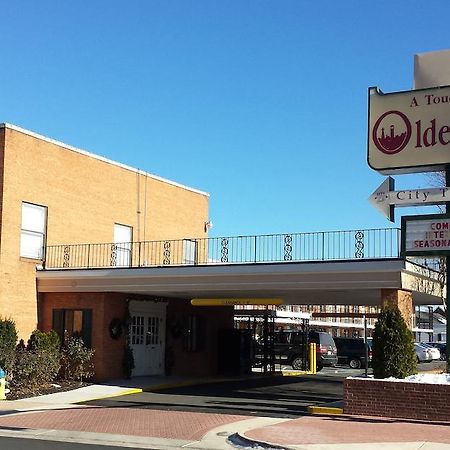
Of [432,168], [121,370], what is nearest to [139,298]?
[121,370]

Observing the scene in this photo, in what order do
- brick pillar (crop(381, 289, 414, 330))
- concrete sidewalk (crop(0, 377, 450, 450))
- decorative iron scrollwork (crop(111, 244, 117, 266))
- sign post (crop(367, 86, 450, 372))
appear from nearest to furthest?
concrete sidewalk (crop(0, 377, 450, 450)) < sign post (crop(367, 86, 450, 372)) < brick pillar (crop(381, 289, 414, 330)) < decorative iron scrollwork (crop(111, 244, 117, 266))

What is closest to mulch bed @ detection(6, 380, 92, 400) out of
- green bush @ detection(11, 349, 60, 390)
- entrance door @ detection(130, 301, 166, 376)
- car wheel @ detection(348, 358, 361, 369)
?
green bush @ detection(11, 349, 60, 390)

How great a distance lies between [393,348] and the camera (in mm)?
17359

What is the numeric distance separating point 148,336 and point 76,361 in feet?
12.3

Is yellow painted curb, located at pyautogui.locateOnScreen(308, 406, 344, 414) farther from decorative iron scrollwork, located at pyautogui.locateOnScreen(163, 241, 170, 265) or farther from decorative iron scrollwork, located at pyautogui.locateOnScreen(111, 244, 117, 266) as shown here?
decorative iron scrollwork, located at pyautogui.locateOnScreen(163, 241, 170, 265)

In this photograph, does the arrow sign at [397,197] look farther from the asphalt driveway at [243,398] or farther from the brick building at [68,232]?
the brick building at [68,232]

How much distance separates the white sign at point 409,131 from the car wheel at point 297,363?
760 inches

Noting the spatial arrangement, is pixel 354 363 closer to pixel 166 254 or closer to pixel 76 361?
pixel 166 254

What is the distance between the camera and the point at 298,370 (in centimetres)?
3506

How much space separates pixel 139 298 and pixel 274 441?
44.9 feet

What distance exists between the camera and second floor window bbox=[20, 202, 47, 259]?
24906mm

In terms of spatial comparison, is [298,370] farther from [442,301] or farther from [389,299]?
[389,299]

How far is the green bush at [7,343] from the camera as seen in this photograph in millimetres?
21281

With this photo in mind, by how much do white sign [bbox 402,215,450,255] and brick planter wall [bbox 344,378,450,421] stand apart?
314 cm
